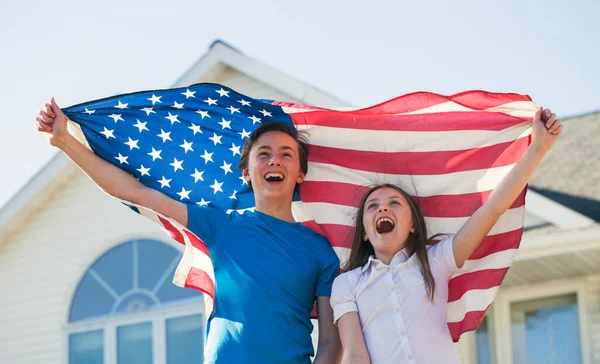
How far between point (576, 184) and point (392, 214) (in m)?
7.06

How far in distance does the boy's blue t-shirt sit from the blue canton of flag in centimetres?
47

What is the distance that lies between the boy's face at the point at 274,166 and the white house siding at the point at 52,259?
8.14 metres

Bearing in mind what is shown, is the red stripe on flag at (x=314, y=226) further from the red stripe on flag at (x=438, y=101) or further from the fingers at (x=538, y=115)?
the fingers at (x=538, y=115)

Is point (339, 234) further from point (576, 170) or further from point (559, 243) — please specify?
point (576, 170)

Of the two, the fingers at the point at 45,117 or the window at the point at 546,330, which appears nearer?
the fingers at the point at 45,117

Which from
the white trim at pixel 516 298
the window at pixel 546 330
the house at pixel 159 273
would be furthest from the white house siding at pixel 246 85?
the window at pixel 546 330

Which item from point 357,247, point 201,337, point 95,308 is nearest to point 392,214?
point 357,247

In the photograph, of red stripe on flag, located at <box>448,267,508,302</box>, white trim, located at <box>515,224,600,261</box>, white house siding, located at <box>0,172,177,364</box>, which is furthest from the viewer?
white house siding, located at <box>0,172,177,364</box>

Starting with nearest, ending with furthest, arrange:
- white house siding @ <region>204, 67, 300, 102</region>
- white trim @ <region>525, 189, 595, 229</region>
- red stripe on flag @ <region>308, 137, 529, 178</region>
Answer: red stripe on flag @ <region>308, 137, 529, 178</region> < white trim @ <region>525, 189, 595, 229</region> < white house siding @ <region>204, 67, 300, 102</region>

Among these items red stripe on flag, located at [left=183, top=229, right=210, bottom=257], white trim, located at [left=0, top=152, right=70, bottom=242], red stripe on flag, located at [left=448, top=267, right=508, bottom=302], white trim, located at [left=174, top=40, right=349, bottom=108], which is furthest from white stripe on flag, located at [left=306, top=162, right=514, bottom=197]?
white trim, located at [left=0, top=152, right=70, bottom=242]

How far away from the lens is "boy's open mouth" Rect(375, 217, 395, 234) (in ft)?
17.0

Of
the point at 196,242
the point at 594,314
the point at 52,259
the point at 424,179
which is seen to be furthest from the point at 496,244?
the point at 52,259

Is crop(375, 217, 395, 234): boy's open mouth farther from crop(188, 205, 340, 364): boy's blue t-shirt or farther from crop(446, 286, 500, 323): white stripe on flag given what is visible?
crop(446, 286, 500, 323): white stripe on flag

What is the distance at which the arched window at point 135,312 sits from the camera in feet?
42.4
